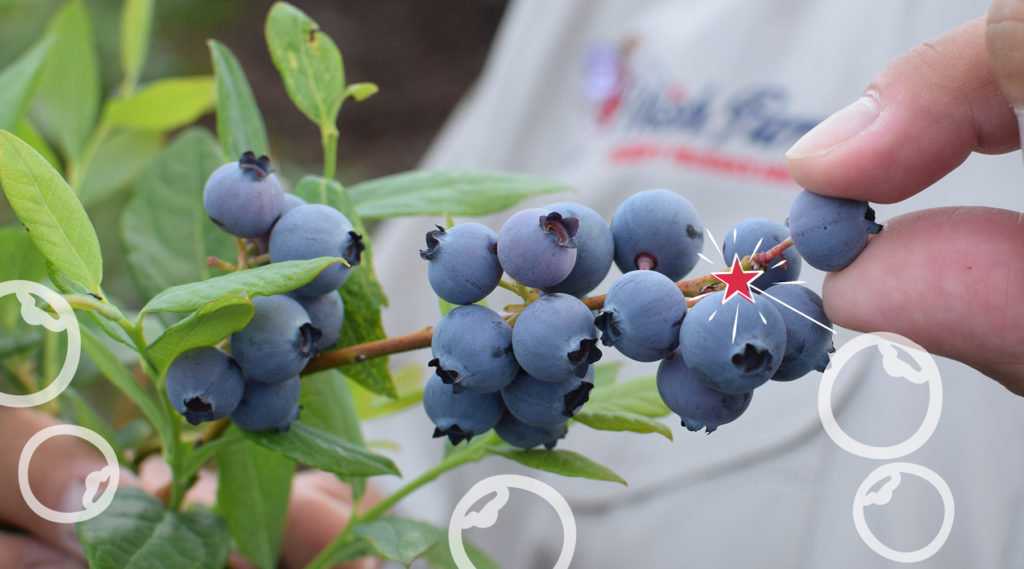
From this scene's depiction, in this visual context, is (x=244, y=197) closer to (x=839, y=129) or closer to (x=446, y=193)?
(x=446, y=193)

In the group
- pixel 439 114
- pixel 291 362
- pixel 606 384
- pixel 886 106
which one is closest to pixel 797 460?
pixel 606 384

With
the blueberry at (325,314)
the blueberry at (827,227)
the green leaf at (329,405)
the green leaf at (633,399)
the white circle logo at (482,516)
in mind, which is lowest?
the white circle logo at (482,516)

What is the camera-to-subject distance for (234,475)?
0.59m

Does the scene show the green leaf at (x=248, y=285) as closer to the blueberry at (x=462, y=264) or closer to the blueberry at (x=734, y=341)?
the blueberry at (x=462, y=264)

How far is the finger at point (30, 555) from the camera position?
0.55m

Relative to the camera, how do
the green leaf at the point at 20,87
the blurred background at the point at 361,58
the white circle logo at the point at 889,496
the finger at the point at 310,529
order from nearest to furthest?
the green leaf at the point at 20,87 → the finger at the point at 310,529 → the white circle logo at the point at 889,496 → the blurred background at the point at 361,58

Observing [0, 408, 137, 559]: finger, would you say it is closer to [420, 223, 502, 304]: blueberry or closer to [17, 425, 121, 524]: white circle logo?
[17, 425, 121, 524]: white circle logo

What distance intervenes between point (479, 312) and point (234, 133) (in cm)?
24

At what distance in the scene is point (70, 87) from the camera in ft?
2.52

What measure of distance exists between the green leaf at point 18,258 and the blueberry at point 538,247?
0.42m

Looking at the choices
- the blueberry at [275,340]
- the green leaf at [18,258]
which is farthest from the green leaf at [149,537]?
the green leaf at [18,258]

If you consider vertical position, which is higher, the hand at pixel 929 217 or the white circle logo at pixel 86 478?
the hand at pixel 929 217

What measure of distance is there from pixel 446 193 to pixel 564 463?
8.4 inches

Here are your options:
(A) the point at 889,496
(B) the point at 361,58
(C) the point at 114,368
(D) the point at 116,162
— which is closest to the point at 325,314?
(C) the point at 114,368
